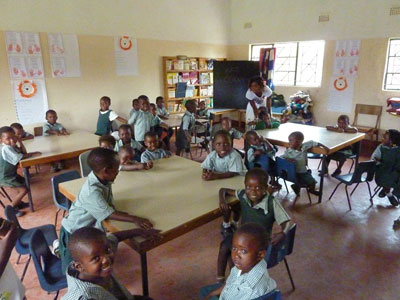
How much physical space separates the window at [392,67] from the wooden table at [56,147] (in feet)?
17.4

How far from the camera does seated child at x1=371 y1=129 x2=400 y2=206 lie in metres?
3.35

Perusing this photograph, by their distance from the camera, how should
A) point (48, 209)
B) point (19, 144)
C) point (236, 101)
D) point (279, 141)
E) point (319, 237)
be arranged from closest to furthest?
point (319, 237), point (19, 144), point (48, 209), point (279, 141), point (236, 101)

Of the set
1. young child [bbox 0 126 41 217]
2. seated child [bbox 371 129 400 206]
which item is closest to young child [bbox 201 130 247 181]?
seated child [bbox 371 129 400 206]

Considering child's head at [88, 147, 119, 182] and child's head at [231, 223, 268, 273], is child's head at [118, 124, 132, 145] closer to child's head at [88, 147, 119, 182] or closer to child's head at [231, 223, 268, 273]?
child's head at [88, 147, 119, 182]

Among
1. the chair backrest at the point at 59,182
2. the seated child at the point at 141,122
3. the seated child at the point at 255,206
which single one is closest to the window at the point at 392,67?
the seated child at the point at 141,122

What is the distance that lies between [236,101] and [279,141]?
363 cm

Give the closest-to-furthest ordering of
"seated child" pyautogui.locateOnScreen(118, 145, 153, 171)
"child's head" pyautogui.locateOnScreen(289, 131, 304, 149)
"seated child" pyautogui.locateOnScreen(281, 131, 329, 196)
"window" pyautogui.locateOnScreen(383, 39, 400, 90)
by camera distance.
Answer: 1. "seated child" pyautogui.locateOnScreen(118, 145, 153, 171)
2. "seated child" pyautogui.locateOnScreen(281, 131, 329, 196)
3. "child's head" pyautogui.locateOnScreen(289, 131, 304, 149)
4. "window" pyautogui.locateOnScreen(383, 39, 400, 90)

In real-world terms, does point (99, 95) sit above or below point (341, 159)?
above

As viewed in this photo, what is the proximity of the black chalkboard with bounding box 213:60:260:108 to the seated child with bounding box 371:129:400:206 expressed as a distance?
13.1 feet

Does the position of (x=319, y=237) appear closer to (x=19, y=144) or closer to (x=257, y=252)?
(x=257, y=252)

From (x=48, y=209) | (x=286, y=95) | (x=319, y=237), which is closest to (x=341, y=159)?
(x=319, y=237)

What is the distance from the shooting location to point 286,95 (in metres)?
7.27

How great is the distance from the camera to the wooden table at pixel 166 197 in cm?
174

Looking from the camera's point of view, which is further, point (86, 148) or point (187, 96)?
point (187, 96)
